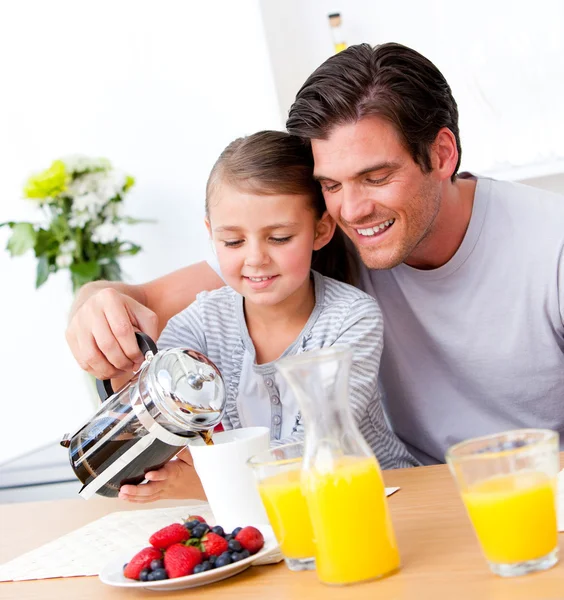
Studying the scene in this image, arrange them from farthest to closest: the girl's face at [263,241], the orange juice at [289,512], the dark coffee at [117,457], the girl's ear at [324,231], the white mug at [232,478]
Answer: the girl's ear at [324,231] < the girl's face at [263,241] < the dark coffee at [117,457] < the white mug at [232,478] < the orange juice at [289,512]

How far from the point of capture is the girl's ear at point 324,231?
5.19 ft

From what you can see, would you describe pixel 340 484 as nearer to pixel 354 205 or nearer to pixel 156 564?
pixel 156 564

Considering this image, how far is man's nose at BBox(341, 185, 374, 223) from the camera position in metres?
1.50

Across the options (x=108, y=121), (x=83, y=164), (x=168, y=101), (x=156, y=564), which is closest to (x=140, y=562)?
(x=156, y=564)

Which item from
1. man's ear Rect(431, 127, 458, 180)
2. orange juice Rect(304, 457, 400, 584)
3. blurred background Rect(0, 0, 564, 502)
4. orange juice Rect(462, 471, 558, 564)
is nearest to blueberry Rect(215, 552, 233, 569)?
orange juice Rect(304, 457, 400, 584)

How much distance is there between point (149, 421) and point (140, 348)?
272 millimetres

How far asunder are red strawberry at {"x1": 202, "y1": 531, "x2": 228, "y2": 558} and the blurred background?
1.39m

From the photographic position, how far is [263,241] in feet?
4.85

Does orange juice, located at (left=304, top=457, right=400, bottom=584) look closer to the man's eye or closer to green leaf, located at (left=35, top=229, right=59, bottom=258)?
the man's eye

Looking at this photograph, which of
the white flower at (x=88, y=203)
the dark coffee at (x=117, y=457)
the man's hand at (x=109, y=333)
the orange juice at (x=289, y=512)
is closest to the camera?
the orange juice at (x=289, y=512)

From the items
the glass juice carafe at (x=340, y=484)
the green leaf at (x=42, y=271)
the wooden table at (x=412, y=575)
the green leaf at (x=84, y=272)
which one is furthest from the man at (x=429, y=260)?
the green leaf at (x=42, y=271)

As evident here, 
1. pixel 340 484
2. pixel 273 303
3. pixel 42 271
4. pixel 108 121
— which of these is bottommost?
pixel 340 484

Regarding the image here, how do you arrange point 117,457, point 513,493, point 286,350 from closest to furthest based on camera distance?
1. point 513,493
2. point 117,457
3. point 286,350

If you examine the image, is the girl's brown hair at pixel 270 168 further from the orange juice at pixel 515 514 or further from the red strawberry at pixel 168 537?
the orange juice at pixel 515 514
